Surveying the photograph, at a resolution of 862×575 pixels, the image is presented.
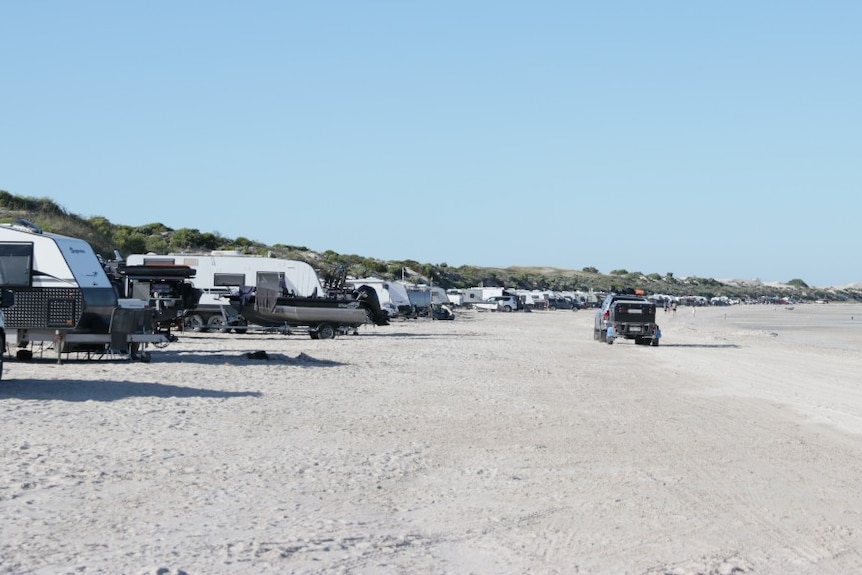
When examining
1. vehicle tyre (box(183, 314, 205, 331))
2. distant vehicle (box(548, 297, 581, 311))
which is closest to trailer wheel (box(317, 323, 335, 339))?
vehicle tyre (box(183, 314, 205, 331))

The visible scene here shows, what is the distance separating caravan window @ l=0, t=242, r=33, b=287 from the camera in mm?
17141

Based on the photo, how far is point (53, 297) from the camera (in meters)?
17.2

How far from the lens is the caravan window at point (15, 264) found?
1714 cm

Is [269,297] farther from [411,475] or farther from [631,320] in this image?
[411,475]

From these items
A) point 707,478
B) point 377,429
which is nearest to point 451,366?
point 377,429

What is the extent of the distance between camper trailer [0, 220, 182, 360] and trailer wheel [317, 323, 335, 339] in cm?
1312

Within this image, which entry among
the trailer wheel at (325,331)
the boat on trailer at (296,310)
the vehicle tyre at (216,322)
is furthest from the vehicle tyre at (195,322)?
the trailer wheel at (325,331)

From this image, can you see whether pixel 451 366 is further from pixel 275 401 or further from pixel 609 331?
pixel 609 331

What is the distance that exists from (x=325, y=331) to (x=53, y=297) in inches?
548

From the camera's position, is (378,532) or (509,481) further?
(509,481)

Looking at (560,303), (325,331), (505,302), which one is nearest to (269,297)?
(325,331)

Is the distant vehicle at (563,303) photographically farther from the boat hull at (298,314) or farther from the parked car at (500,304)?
the boat hull at (298,314)

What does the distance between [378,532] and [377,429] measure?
4.83 metres

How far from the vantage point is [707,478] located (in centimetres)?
926
